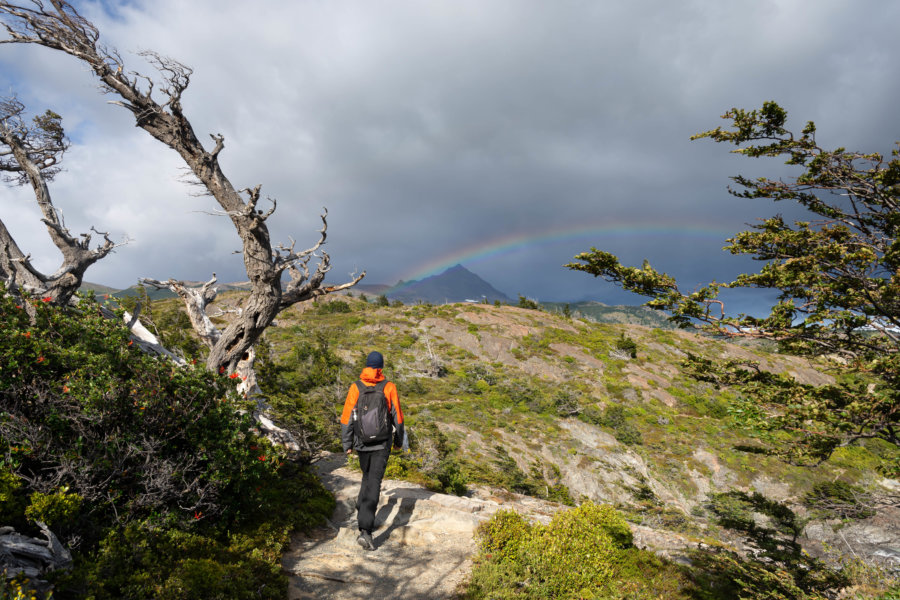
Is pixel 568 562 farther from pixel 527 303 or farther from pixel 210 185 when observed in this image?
pixel 527 303

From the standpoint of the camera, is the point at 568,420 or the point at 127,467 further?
the point at 568,420

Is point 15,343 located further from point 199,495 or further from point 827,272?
point 827,272

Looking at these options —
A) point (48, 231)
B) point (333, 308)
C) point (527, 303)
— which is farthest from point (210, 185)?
point (527, 303)

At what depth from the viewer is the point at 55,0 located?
675cm

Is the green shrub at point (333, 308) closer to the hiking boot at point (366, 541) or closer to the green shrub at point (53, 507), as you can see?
the hiking boot at point (366, 541)

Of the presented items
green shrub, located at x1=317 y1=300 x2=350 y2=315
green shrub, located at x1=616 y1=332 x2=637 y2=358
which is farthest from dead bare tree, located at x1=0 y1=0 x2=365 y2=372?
green shrub, located at x1=317 y1=300 x2=350 y2=315

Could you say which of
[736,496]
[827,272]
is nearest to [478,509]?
[736,496]

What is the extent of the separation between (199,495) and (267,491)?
1.11m

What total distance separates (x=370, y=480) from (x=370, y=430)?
721 mm

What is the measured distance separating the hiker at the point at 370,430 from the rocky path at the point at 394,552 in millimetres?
405

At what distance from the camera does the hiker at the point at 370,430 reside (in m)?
5.29

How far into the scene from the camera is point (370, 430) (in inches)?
207

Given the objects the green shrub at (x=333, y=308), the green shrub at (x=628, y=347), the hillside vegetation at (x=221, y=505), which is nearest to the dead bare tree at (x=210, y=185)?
the hillside vegetation at (x=221, y=505)

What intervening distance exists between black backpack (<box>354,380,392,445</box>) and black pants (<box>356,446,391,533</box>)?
204 mm
